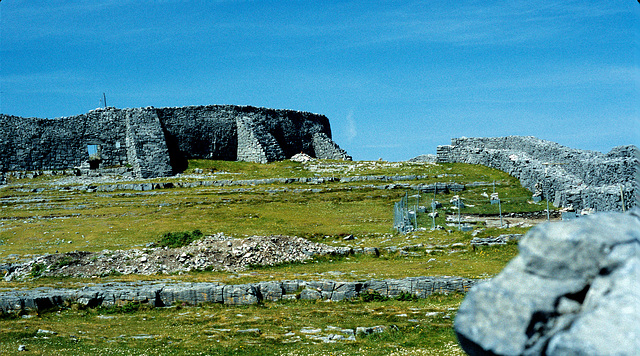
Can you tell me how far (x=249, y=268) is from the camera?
28.5m

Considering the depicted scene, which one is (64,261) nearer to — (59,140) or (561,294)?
(561,294)

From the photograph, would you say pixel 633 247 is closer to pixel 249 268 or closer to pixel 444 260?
pixel 444 260

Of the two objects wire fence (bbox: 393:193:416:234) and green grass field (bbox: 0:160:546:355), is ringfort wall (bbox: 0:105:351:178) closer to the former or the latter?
green grass field (bbox: 0:160:546:355)

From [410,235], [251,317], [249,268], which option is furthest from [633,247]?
[410,235]

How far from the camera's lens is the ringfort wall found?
2766 inches

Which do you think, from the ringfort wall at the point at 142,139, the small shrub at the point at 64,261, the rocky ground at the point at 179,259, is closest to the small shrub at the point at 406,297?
the rocky ground at the point at 179,259

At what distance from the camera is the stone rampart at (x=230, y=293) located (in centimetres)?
2094

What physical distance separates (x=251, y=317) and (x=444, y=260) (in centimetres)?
1064

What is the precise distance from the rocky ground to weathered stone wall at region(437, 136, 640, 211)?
1340 cm

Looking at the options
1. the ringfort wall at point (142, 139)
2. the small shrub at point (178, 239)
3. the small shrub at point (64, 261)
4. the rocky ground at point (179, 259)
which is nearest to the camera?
the rocky ground at point (179, 259)

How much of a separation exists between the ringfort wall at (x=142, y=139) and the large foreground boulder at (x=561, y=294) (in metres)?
64.3

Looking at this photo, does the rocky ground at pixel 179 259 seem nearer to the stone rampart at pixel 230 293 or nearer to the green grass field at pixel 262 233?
the green grass field at pixel 262 233

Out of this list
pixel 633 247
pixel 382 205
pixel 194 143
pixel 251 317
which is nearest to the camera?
pixel 633 247

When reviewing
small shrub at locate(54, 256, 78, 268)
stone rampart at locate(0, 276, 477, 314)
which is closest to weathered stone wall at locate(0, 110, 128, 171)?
small shrub at locate(54, 256, 78, 268)
